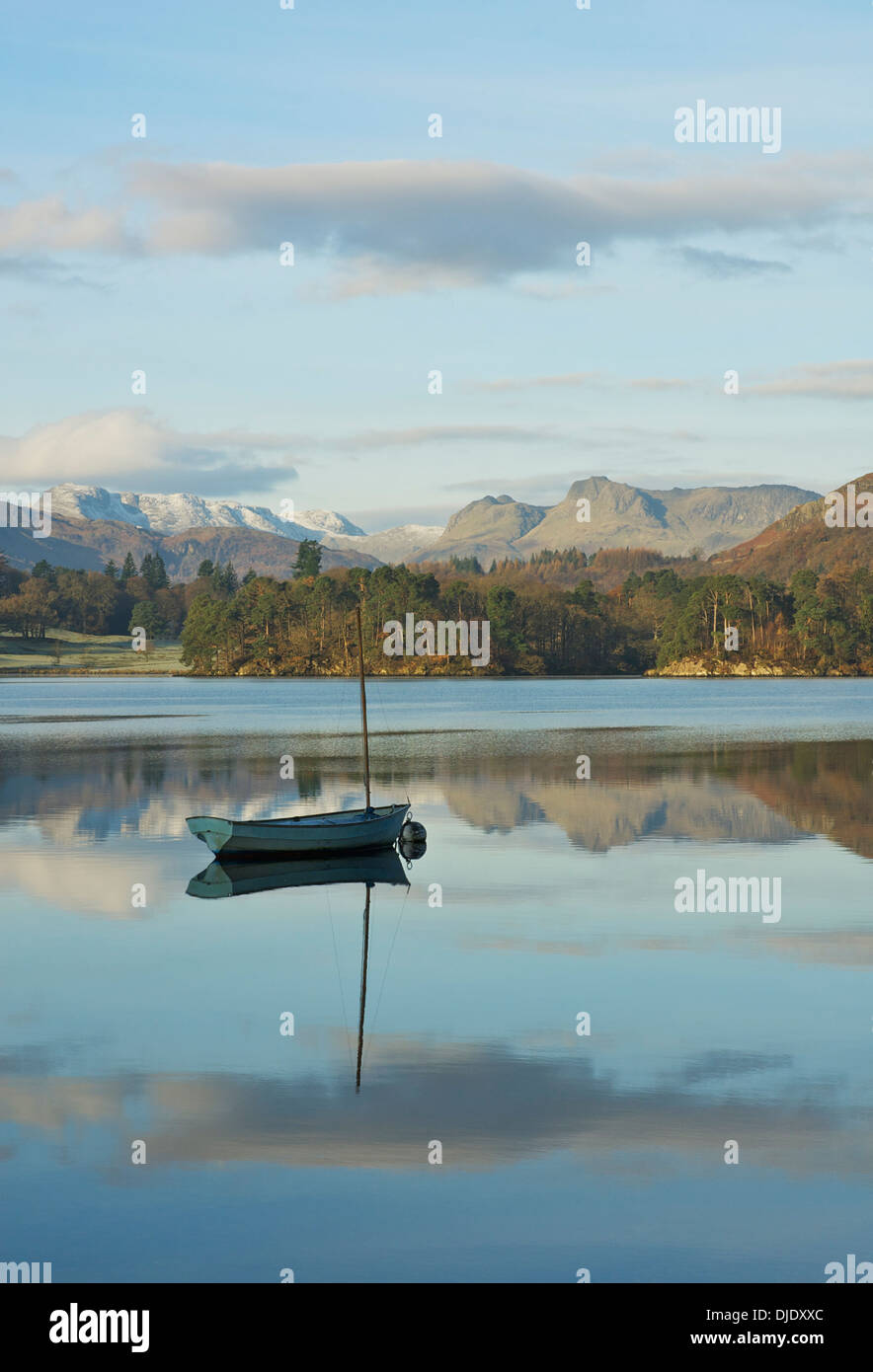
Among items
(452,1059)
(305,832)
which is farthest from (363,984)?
(305,832)

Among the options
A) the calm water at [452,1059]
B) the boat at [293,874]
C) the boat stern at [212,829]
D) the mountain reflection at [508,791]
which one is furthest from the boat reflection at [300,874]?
the mountain reflection at [508,791]

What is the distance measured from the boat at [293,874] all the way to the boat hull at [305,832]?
0.39 meters

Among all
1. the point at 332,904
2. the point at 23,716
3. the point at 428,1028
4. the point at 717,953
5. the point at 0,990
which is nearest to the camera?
the point at 428,1028

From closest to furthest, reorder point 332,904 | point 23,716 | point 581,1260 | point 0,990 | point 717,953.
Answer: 1. point 581,1260
2. point 0,990
3. point 717,953
4. point 332,904
5. point 23,716

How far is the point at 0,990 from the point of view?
66.7 ft

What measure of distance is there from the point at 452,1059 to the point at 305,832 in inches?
665

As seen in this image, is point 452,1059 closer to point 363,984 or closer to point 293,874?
point 363,984

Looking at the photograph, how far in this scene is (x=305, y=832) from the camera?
108 ft

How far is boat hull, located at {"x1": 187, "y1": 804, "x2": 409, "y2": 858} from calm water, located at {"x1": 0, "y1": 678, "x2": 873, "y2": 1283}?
3.60 ft

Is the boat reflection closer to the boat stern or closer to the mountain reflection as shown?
the boat stern

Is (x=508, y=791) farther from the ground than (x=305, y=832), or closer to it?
closer to it
